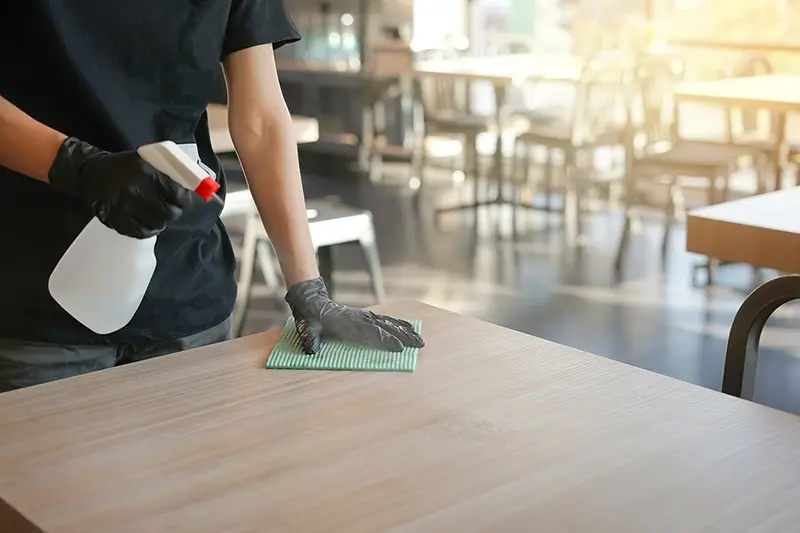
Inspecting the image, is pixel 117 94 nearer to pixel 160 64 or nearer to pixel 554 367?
pixel 160 64

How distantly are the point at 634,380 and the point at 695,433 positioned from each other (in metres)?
0.14

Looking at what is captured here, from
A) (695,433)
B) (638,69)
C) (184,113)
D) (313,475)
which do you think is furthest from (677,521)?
(638,69)

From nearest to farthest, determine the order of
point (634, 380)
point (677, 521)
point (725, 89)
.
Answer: point (677, 521)
point (634, 380)
point (725, 89)

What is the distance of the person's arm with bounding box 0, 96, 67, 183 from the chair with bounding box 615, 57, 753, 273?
141 inches

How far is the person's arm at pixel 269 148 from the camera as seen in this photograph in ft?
4.49

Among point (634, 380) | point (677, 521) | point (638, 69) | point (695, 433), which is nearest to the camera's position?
point (677, 521)

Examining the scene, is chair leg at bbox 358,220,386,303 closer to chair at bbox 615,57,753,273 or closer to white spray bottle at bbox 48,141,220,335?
chair at bbox 615,57,753,273

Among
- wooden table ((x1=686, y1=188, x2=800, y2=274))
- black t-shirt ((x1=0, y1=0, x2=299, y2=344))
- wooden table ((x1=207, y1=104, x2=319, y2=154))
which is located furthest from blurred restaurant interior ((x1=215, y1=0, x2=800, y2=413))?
black t-shirt ((x1=0, y1=0, x2=299, y2=344))

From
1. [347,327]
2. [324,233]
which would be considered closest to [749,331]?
[347,327]

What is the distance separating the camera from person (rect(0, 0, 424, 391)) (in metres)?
1.17

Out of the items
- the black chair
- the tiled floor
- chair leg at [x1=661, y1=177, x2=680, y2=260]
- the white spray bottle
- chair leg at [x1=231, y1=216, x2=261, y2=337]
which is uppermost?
the white spray bottle

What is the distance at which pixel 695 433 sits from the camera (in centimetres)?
92

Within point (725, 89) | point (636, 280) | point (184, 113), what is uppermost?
point (184, 113)

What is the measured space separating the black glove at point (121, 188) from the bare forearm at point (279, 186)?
11.4 inches
